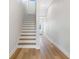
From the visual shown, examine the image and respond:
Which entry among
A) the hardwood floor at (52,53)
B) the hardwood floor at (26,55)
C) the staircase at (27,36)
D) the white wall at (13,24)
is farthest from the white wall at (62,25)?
the white wall at (13,24)

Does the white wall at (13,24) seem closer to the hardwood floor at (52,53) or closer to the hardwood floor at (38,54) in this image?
the hardwood floor at (38,54)

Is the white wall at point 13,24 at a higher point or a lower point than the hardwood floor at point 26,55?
higher

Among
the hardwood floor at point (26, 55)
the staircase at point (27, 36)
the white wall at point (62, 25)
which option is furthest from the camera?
the staircase at point (27, 36)

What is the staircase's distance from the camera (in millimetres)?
5930

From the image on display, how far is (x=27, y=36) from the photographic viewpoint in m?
6.42

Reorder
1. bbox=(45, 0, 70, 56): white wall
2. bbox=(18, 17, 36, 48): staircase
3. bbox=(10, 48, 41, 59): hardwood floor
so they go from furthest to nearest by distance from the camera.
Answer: bbox=(18, 17, 36, 48): staircase < bbox=(45, 0, 70, 56): white wall < bbox=(10, 48, 41, 59): hardwood floor

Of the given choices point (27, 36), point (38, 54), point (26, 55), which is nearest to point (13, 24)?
point (26, 55)

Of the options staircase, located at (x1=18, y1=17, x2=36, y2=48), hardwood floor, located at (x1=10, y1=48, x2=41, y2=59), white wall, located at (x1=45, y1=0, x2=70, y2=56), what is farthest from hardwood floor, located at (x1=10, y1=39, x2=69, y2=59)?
staircase, located at (x1=18, y1=17, x2=36, y2=48)

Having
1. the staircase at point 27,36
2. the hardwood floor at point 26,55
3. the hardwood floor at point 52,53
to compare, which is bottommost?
the hardwood floor at point 52,53

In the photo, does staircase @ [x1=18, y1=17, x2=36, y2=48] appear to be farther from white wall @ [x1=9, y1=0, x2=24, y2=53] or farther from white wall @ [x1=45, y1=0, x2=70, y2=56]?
white wall @ [x1=45, y1=0, x2=70, y2=56]

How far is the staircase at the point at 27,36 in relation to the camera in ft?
19.5

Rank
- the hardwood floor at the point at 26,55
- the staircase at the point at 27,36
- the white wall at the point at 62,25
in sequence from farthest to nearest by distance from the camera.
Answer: the staircase at the point at 27,36
the white wall at the point at 62,25
the hardwood floor at the point at 26,55
